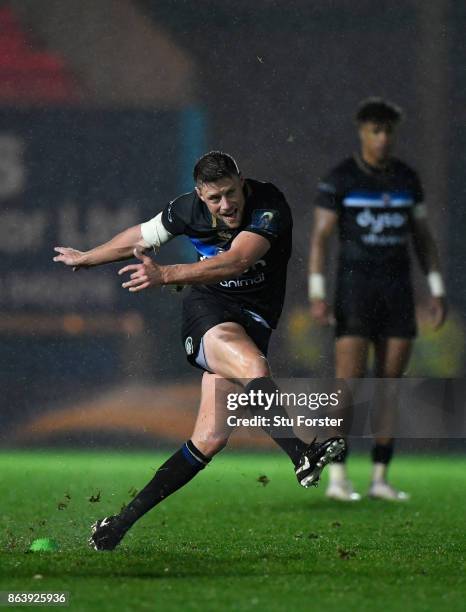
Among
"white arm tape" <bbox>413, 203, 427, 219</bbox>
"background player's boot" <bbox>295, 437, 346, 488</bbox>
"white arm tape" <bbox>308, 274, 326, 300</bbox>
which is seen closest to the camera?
"background player's boot" <bbox>295, 437, 346, 488</bbox>

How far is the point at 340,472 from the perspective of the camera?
9508mm

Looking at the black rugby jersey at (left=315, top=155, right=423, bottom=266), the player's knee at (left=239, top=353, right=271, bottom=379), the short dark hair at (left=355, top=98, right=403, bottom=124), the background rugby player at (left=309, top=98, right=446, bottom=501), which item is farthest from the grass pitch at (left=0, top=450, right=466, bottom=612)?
the short dark hair at (left=355, top=98, right=403, bottom=124)

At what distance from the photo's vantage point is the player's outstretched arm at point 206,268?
19.8ft

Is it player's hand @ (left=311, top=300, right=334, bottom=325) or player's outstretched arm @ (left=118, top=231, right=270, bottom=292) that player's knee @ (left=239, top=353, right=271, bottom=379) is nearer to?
player's outstretched arm @ (left=118, top=231, right=270, bottom=292)

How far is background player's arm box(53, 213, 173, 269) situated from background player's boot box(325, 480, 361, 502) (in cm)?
306

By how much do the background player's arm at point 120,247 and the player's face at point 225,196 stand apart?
374mm

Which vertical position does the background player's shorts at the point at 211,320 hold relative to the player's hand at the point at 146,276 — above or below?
below

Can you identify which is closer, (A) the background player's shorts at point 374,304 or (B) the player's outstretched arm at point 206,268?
(B) the player's outstretched arm at point 206,268

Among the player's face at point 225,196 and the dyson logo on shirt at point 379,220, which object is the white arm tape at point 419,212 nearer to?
the dyson logo on shirt at point 379,220

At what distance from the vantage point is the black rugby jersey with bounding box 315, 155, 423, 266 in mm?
10578

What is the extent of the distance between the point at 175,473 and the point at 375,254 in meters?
4.39

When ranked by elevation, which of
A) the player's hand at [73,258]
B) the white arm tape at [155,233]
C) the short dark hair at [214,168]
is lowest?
the player's hand at [73,258]

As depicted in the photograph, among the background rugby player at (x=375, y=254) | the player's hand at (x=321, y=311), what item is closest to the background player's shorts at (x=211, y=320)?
the player's hand at (x=321, y=311)

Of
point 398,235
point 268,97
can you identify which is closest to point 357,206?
point 398,235
